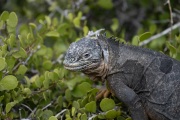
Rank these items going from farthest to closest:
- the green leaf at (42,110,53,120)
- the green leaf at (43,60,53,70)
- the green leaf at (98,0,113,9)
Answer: the green leaf at (98,0,113,9) → the green leaf at (43,60,53,70) → the green leaf at (42,110,53,120)

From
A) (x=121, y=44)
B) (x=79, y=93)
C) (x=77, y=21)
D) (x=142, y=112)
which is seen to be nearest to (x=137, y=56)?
(x=121, y=44)

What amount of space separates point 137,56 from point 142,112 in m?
0.48

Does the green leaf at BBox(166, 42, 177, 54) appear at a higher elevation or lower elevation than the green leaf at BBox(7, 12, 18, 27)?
lower

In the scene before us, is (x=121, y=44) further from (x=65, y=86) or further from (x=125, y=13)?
(x=125, y=13)

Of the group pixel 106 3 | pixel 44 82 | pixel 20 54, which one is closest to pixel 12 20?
pixel 20 54

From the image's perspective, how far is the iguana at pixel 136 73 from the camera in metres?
4.10

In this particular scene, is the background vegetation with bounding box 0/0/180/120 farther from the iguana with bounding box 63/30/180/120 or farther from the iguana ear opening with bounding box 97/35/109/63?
the iguana ear opening with bounding box 97/35/109/63

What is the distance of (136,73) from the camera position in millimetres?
4168

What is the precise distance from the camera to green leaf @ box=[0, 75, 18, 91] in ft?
13.6

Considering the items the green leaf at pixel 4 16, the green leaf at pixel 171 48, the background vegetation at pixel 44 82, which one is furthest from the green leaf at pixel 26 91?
the green leaf at pixel 171 48

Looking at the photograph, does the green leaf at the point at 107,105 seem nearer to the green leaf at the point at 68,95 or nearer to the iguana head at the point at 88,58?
the iguana head at the point at 88,58

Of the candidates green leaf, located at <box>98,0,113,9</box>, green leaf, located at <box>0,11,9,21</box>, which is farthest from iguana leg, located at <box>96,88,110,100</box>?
green leaf, located at <box>98,0,113,9</box>

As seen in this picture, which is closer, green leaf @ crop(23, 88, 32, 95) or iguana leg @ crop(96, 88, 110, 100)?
green leaf @ crop(23, 88, 32, 95)

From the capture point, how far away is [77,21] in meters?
5.64
